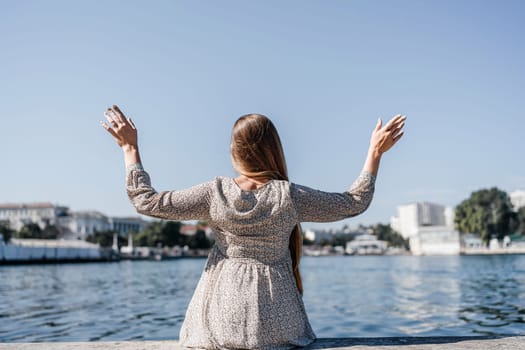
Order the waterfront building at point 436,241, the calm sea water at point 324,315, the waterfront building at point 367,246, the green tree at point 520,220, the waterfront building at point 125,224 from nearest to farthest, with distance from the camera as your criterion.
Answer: the calm sea water at point 324,315 → the green tree at point 520,220 → the waterfront building at point 436,241 → the waterfront building at point 125,224 → the waterfront building at point 367,246

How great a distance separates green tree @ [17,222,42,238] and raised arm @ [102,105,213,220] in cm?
9257

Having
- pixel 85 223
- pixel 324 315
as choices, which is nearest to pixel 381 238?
pixel 85 223

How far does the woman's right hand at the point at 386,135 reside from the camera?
2336mm

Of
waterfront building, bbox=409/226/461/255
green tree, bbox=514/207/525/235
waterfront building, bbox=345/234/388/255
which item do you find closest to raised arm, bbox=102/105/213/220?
green tree, bbox=514/207/525/235

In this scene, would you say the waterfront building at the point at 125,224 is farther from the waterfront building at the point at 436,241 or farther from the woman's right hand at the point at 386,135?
the woman's right hand at the point at 386,135

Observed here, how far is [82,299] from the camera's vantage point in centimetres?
1817

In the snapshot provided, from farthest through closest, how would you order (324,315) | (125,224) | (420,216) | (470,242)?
(420,216)
(125,224)
(470,242)
(324,315)

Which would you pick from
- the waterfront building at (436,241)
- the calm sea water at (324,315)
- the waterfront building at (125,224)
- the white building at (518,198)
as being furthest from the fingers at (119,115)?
the white building at (518,198)

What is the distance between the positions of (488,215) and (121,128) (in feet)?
292

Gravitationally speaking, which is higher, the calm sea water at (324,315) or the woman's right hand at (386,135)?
the woman's right hand at (386,135)

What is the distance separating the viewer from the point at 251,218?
2.19 meters

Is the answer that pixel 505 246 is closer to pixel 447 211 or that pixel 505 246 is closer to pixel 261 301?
pixel 447 211

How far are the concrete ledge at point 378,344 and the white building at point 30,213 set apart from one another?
372 feet

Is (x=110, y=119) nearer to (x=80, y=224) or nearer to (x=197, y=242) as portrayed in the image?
(x=197, y=242)
